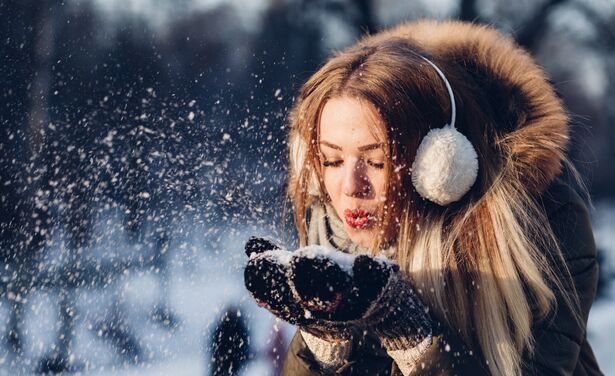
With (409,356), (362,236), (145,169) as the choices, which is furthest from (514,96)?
(145,169)

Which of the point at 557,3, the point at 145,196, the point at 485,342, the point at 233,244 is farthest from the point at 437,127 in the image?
the point at 557,3

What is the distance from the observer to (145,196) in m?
7.54

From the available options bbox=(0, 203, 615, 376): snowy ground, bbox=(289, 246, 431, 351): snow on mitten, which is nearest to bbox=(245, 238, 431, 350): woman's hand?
bbox=(289, 246, 431, 351): snow on mitten

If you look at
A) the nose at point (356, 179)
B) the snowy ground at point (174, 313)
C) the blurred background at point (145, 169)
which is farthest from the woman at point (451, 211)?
the blurred background at point (145, 169)

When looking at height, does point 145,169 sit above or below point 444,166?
below

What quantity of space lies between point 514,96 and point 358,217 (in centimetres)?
55

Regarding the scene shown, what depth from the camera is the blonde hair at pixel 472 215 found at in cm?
230

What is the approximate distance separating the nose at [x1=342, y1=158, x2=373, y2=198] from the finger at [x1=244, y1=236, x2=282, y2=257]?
0.84 ft

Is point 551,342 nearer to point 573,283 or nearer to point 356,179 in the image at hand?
point 573,283

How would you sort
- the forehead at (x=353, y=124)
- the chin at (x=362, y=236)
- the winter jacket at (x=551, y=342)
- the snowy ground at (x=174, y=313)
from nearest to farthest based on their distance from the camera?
1. the winter jacket at (x=551, y=342)
2. the forehead at (x=353, y=124)
3. the chin at (x=362, y=236)
4. the snowy ground at (x=174, y=313)

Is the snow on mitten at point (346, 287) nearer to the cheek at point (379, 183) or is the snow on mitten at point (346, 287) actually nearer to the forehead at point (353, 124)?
the cheek at point (379, 183)

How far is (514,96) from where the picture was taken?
246 cm

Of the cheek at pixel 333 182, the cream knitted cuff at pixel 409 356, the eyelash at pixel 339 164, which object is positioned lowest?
the cream knitted cuff at pixel 409 356

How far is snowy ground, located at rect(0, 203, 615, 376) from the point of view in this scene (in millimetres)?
5844
